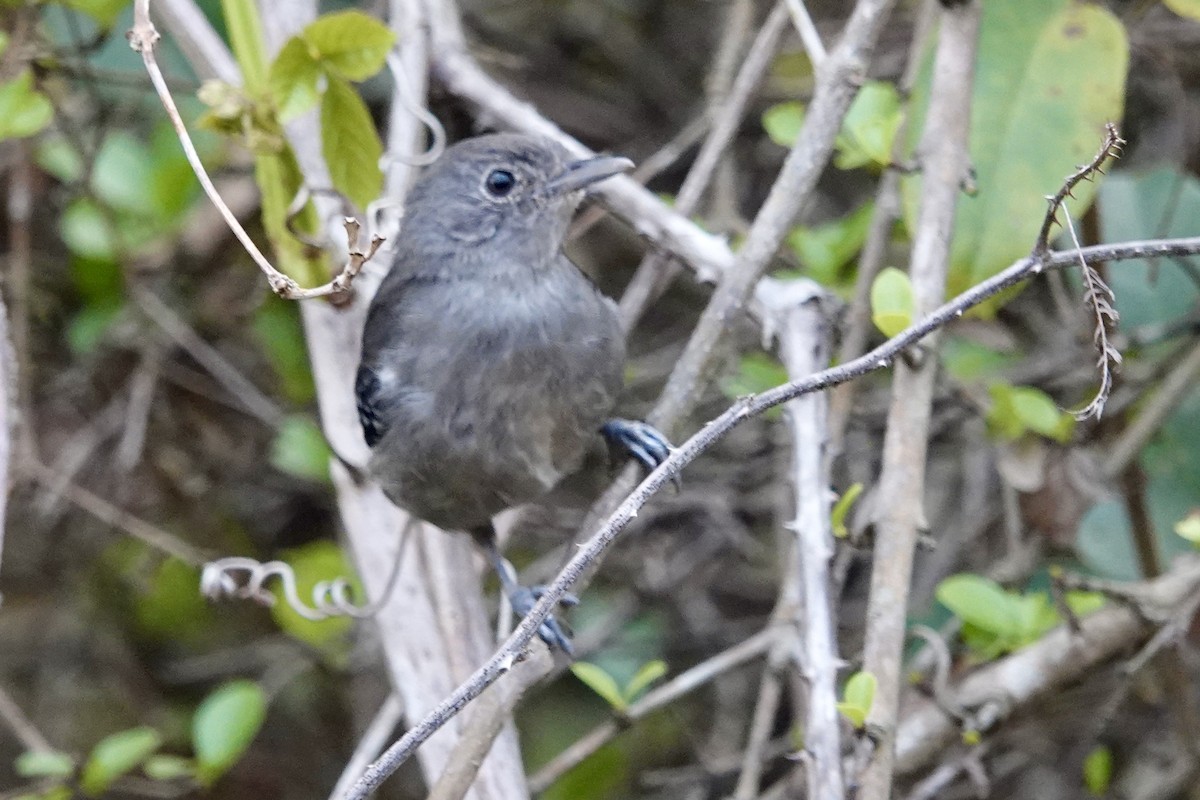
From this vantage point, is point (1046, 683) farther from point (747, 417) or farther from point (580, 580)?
point (747, 417)

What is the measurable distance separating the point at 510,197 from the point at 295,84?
61 centimetres

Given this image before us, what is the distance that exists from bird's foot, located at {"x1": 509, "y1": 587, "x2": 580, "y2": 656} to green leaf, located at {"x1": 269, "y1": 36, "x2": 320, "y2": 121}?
113cm

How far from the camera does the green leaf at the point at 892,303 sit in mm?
2557

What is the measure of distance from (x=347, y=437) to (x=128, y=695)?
2.28 meters

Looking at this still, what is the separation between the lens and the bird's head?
327cm

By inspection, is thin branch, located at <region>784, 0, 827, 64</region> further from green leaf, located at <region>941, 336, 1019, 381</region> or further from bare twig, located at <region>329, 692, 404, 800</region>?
bare twig, located at <region>329, 692, 404, 800</region>

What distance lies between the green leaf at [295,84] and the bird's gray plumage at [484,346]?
0.52 m

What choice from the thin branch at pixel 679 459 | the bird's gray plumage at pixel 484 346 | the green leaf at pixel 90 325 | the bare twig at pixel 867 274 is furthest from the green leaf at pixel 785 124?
the green leaf at pixel 90 325

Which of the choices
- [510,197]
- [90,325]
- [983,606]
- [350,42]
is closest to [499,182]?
[510,197]

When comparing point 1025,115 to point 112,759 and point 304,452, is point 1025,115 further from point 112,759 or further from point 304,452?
point 112,759

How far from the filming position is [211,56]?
364 cm

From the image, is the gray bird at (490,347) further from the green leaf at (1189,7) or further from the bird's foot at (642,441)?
the green leaf at (1189,7)

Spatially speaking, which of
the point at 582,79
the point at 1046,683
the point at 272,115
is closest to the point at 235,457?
the point at 582,79

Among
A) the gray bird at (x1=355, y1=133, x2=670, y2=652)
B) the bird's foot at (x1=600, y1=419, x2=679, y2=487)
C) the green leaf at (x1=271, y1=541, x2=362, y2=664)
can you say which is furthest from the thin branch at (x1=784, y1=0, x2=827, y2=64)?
the green leaf at (x1=271, y1=541, x2=362, y2=664)
